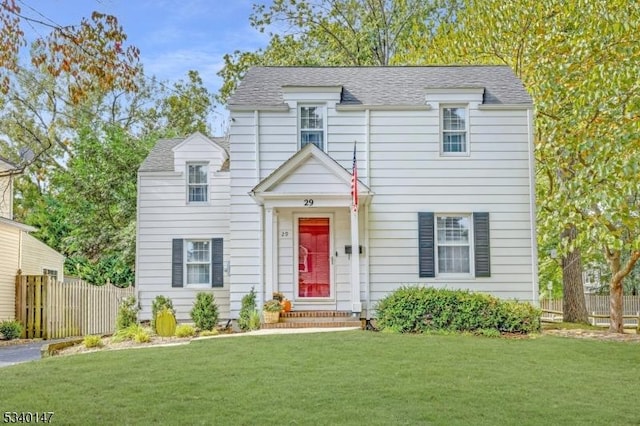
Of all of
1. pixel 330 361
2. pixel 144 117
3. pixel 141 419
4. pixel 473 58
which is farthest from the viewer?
pixel 144 117

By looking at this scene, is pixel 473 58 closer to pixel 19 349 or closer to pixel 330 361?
pixel 330 361

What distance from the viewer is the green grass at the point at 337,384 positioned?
6.70 meters

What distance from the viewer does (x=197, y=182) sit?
1756cm

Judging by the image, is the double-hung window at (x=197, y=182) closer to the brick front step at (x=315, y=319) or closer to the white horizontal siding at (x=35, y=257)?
the brick front step at (x=315, y=319)

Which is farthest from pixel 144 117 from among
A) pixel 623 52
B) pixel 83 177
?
pixel 623 52

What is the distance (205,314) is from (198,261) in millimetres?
2688

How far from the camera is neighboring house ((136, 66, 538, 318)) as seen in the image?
15.3 meters

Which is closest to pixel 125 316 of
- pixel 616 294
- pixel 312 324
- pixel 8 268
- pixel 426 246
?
pixel 312 324

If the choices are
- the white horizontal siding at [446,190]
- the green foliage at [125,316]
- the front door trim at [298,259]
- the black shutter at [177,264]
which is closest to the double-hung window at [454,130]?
the white horizontal siding at [446,190]

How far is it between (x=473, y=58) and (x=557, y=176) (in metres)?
4.76

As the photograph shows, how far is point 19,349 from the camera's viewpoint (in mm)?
15312

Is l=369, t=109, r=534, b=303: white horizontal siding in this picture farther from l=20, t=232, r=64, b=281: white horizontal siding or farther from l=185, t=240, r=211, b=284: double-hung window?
l=20, t=232, r=64, b=281: white horizontal siding

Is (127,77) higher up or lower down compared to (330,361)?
higher up

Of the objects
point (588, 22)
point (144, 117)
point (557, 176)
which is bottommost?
point (557, 176)
